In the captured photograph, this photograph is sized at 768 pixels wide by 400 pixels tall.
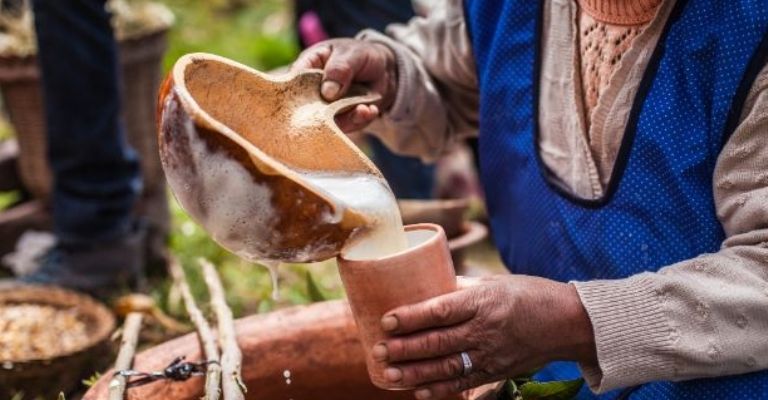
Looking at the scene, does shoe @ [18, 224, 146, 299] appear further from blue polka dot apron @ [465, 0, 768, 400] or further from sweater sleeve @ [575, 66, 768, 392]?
sweater sleeve @ [575, 66, 768, 392]

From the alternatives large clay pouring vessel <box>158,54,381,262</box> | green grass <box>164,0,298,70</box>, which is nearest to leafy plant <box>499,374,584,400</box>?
large clay pouring vessel <box>158,54,381,262</box>

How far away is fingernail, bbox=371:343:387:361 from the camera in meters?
1.65

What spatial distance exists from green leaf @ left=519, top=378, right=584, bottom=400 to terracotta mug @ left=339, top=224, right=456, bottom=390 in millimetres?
352

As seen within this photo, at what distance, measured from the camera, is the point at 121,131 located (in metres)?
3.79

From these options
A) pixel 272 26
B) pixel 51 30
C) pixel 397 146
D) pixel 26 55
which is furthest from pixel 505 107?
pixel 272 26

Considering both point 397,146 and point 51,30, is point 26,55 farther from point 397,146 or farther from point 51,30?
point 397,146

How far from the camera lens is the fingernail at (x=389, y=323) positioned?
163cm

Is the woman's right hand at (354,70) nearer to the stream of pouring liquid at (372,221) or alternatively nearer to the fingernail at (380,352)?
the stream of pouring liquid at (372,221)

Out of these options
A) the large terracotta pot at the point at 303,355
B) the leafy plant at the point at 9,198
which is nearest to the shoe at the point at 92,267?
the leafy plant at the point at 9,198

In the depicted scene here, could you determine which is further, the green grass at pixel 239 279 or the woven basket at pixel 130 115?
the woven basket at pixel 130 115

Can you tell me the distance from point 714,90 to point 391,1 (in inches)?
93.9

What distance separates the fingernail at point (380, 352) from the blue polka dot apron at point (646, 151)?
0.52 metres

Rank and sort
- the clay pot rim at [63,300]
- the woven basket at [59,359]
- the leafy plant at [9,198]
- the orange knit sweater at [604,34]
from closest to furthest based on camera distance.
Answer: the orange knit sweater at [604,34]
the woven basket at [59,359]
the clay pot rim at [63,300]
the leafy plant at [9,198]

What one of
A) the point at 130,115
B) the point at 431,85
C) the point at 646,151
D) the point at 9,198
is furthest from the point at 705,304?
the point at 9,198
